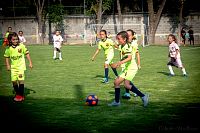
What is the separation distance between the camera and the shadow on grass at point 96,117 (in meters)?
7.25

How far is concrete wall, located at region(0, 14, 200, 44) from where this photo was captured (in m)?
48.4

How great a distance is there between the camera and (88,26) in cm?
5066

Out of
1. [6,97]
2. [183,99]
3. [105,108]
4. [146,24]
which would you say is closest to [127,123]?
[105,108]

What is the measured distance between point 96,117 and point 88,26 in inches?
1690

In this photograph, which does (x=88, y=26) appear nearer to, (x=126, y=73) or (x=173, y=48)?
(x=173, y=48)

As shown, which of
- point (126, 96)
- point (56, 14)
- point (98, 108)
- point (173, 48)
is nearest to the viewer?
point (98, 108)

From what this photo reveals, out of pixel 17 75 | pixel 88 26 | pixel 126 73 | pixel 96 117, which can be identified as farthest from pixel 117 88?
pixel 88 26

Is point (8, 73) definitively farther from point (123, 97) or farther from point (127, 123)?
point (127, 123)

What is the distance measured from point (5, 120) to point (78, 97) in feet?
10.6

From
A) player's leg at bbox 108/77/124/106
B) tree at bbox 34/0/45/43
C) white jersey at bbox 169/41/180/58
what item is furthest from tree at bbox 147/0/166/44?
player's leg at bbox 108/77/124/106

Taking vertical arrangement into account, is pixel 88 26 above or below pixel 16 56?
above

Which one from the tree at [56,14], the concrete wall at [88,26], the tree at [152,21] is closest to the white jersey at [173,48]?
the tree at [152,21]

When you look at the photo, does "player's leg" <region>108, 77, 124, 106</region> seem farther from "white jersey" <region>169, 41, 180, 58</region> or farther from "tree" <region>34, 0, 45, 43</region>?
"tree" <region>34, 0, 45, 43</region>

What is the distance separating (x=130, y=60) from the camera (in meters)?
9.53
